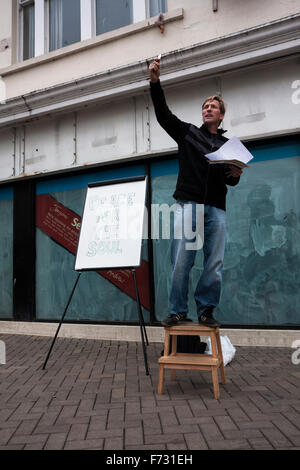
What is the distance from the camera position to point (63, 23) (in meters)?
7.61

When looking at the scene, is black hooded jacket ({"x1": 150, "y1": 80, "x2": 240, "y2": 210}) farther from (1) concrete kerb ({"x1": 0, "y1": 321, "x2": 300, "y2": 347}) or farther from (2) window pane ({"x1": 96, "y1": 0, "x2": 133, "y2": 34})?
(2) window pane ({"x1": 96, "y1": 0, "x2": 133, "y2": 34})

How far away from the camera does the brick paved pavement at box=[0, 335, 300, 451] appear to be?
236 cm

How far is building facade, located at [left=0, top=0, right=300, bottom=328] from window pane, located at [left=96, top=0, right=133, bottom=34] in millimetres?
24

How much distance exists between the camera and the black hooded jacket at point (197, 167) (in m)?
3.50

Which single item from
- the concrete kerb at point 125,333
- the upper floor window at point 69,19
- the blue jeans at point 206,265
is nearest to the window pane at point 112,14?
Answer: the upper floor window at point 69,19

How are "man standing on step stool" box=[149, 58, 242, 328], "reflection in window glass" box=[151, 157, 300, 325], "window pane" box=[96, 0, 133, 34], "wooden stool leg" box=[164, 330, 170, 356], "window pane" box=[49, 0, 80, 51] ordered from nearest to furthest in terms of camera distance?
1. "wooden stool leg" box=[164, 330, 170, 356]
2. "man standing on step stool" box=[149, 58, 242, 328]
3. "reflection in window glass" box=[151, 157, 300, 325]
4. "window pane" box=[96, 0, 133, 34]
5. "window pane" box=[49, 0, 80, 51]

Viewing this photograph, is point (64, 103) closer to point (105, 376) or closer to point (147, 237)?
point (147, 237)

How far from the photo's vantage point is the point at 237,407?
291cm

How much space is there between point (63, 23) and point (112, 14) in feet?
3.93

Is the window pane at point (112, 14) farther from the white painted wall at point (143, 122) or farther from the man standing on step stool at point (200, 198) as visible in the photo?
the man standing on step stool at point (200, 198)

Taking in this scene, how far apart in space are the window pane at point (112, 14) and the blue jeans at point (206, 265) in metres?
4.83

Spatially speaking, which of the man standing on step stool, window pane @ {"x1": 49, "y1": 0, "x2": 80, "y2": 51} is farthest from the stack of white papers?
window pane @ {"x1": 49, "y1": 0, "x2": 80, "y2": 51}
